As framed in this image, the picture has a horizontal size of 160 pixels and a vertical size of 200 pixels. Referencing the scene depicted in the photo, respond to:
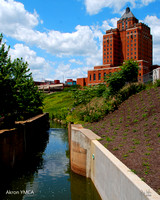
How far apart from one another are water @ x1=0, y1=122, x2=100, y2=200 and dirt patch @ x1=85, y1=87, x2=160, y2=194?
8.27 ft

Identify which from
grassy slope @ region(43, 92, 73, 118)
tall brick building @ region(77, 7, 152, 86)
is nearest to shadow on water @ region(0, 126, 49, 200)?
grassy slope @ region(43, 92, 73, 118)

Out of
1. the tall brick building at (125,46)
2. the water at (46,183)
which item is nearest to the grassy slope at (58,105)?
the tall brick building at (125,46)

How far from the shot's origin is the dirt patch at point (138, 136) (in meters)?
6.58

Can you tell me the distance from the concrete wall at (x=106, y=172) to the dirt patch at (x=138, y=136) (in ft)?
1.18

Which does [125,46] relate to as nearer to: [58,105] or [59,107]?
[58,105]

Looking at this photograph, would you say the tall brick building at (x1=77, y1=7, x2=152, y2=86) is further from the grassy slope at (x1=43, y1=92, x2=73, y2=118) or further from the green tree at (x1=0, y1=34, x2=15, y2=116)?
the green tree at (x1=0, y1=34, x2=15, y2=116)

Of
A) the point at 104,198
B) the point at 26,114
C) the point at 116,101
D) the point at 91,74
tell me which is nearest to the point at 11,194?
the point at 104,198

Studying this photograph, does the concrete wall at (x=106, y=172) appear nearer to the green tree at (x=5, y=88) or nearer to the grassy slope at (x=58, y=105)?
the green tree at (x=5, y=88)

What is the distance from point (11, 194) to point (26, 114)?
18187 mm

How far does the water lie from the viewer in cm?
1050

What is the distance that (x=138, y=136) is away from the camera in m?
10.4

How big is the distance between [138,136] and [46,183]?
573 centimetres

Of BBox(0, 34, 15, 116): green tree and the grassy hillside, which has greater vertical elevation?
BBox(0, 34, 15, 116): green tree

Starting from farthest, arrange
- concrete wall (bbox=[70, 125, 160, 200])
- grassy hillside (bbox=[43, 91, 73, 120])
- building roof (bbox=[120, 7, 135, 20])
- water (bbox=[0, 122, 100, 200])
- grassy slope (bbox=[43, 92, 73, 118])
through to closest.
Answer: building roof (bbox=[120, 7, 135, 20]) < grassy slope (bbox=[43, 92, 73, 118]) < grassy hillside (bbox=[43, 91, 73, 120]) < water (bbox=[0, 122, 100, 200]) < concrete wall (bbox=[70, 125, 160, 200])
